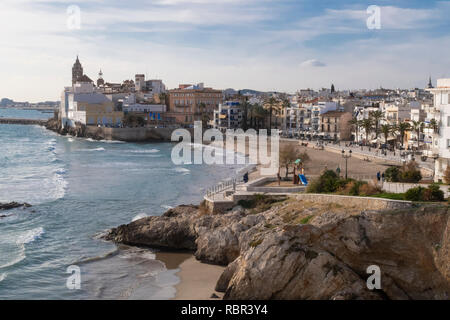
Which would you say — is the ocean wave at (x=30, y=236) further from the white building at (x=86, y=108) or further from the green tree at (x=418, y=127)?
the white building at (x=86, y=108)

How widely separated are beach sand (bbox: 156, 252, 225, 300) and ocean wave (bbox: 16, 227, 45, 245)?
680cm

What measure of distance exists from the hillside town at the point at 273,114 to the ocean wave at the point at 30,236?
28700 millimetres

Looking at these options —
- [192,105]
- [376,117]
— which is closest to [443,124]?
[376,117]

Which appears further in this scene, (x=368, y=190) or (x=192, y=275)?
(x=368, y=190)

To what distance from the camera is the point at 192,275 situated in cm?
2106

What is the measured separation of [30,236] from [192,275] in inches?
411

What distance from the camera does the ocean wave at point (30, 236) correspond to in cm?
2666

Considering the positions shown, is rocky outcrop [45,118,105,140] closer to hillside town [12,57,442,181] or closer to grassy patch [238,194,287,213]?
hillside town [12,57,442,181]

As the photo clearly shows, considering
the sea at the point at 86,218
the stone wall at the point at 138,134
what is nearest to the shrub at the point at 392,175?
the sea at the point at 86,218

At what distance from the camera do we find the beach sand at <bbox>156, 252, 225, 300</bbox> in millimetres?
19297

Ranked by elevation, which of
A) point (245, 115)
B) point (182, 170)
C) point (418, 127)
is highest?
point (245, 115)

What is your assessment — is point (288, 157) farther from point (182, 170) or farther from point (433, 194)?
point (182, 170)

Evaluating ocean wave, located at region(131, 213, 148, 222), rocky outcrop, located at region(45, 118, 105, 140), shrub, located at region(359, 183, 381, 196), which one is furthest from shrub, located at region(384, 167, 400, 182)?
rocky outcrop, located at region(45, 118, 105, 140)
